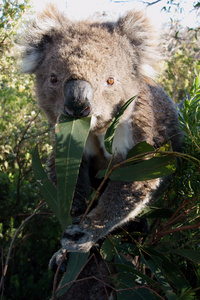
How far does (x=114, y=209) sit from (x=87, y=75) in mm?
948

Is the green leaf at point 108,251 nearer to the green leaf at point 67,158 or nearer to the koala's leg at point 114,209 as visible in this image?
the koala's leg at point 114,209

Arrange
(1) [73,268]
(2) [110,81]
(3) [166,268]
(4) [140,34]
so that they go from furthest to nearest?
(4) [140,34], (2) [110,81], (3) [166,268], (1) [73,268]

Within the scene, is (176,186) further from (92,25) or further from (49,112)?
(92,25)

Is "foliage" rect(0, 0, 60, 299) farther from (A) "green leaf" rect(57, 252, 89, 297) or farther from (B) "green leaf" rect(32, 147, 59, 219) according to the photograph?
(B) "green leaf" rect(32, 147, 59, 219)

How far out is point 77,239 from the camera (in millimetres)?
1882

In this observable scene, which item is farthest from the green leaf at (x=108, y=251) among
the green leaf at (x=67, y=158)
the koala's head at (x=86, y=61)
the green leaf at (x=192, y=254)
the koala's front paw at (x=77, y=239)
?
the koala's head at (x=86, y=61)

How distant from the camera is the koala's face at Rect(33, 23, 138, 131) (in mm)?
1774

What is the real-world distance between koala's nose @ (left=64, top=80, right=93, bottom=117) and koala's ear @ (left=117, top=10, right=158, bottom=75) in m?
0.77

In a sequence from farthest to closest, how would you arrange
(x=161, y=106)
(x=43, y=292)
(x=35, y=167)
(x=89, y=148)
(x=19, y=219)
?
(x=19, y=219), (x=43, y=292), (x=161, y=106), (x=89, y=148), (x=35, y=167)

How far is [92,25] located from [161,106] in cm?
96

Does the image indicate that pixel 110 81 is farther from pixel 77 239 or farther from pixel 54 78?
pixel 77 239

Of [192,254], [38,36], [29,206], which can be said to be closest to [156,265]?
[192,254]

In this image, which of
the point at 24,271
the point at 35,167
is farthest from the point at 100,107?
the point at 24,271

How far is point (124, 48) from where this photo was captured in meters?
2.23
